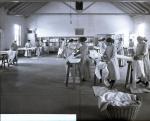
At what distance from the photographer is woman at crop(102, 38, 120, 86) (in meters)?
5.43

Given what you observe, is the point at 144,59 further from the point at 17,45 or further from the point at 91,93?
the point at 17,45

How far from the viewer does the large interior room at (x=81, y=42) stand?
546cm

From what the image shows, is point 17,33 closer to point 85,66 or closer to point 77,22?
point 77,22

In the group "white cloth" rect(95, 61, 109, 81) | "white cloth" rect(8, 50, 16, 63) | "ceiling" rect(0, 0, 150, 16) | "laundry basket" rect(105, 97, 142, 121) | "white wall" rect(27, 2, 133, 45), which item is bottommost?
"laundry basket" rect(105, 97, 142, 121)

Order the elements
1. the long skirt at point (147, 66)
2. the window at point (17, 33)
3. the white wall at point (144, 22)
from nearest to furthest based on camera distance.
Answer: the white wall at point (144, 22)
the window at point (17, 33)
the long skirt at point (147, 66)

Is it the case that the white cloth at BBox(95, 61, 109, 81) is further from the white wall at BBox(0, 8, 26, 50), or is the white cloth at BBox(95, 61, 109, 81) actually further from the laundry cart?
the laundry cart

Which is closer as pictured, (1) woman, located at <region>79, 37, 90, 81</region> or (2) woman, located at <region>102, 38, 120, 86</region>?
(2) woman, located at <region>102, 38, 120, 86</region>

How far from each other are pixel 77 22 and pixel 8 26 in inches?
54.8

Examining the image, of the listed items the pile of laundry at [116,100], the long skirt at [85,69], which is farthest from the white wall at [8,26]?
the pile of laundry at [116,100]

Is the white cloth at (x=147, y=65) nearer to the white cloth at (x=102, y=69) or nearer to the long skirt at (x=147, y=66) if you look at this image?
the long skirt at (x=147, y=66)

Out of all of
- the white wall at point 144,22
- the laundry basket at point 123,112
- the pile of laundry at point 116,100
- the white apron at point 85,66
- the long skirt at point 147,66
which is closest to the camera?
the laundry basket at point 123,112

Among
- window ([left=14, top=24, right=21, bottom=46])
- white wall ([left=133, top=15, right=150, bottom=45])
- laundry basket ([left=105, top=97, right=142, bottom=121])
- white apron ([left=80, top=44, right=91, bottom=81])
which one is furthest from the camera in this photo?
white apron ([left=80, top=44, right=91, bottom=81])

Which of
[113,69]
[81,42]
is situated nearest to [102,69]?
[113,69]

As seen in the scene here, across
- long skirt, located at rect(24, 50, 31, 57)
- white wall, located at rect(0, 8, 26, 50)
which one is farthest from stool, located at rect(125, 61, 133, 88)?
white wall, located at rect(0, 8, 26, 50)
